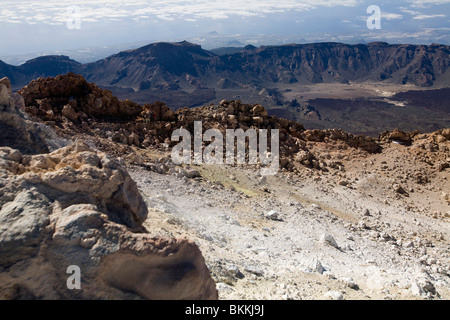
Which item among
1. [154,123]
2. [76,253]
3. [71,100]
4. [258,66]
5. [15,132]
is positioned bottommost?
[76,253]

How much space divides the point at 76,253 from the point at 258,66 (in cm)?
13126

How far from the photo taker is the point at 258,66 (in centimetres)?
12875

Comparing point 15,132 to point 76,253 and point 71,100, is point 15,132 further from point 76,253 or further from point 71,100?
point 71,100

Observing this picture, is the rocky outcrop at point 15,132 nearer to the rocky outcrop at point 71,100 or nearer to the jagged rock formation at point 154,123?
the jagged rock formation at point 154,123

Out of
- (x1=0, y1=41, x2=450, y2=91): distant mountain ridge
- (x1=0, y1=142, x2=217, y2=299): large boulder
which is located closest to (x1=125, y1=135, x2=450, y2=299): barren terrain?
(x1=0, y1=142, x2=217, y2=299): large boulder

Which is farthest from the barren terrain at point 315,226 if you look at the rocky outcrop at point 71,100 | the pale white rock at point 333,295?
the rocky outcrop at point 71,100

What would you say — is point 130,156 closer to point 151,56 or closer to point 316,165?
point 316,165

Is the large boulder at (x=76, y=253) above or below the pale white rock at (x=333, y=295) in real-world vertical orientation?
above

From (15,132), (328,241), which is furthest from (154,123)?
(15,132)

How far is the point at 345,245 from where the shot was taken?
8836 millimetres

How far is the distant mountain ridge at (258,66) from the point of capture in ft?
354

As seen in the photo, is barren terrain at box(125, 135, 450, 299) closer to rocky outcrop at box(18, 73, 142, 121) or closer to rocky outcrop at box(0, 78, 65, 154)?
rocky outcrop at box(0, 78, 65, 154)

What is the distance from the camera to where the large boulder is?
308cm

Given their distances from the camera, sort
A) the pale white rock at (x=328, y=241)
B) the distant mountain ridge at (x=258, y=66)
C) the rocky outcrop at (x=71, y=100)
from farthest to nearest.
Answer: the distant mountain ridge at (x=258, y=66), the rocky outcrop at (x=71, y=100), the pale white rock at (x=328, y=241)
